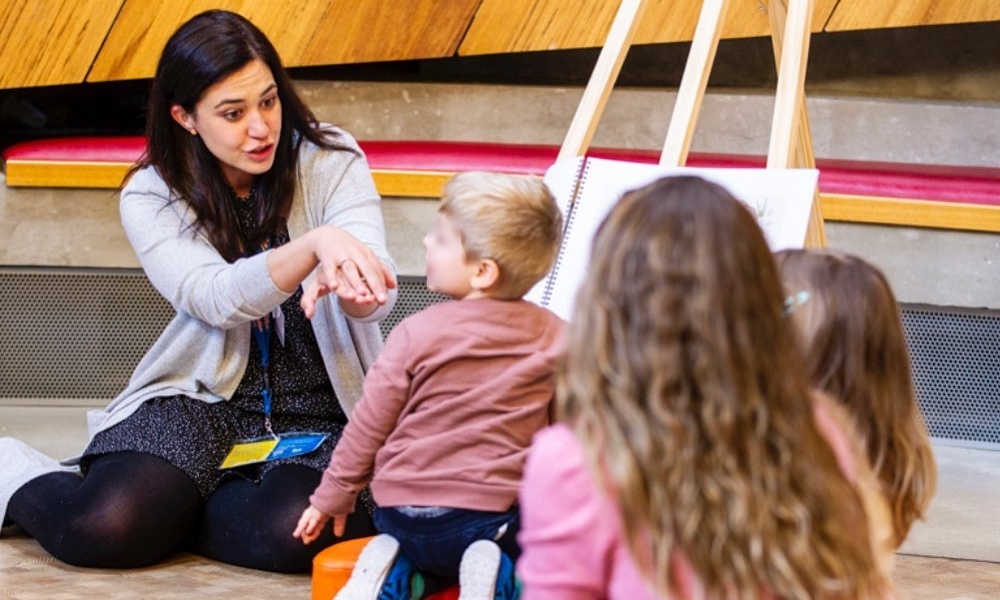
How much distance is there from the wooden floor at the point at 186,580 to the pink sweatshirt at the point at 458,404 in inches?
17.8

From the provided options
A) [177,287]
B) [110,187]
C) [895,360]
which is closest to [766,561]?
[895,360]

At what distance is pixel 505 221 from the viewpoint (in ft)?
6.13

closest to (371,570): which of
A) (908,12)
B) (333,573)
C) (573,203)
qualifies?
(333,573)

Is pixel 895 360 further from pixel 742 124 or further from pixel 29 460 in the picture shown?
pixel 742 124

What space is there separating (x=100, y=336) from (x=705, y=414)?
2.85 meters

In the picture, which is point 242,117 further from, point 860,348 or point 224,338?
point 860,348

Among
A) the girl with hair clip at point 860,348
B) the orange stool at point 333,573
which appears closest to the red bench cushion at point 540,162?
the orange stool at point 333,573

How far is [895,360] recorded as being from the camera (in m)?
1.39

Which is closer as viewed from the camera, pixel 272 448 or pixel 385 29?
pixel 272 448

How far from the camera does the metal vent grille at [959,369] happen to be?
351 cm

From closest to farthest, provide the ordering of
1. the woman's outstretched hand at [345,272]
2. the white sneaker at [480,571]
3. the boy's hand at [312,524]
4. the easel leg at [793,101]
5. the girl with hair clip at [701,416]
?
the girl with hair clip at [701,416], the white sneaker at [480,571], the boy's hand at [312,524], the woman's outstretched hand at [345,272], the easel leg at [793,101]

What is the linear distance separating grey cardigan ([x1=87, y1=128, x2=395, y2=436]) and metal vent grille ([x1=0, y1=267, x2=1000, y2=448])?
1068 mm

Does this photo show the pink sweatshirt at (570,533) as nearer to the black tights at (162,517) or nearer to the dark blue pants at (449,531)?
the dark blue pants at (449,531)

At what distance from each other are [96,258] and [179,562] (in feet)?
4.52
